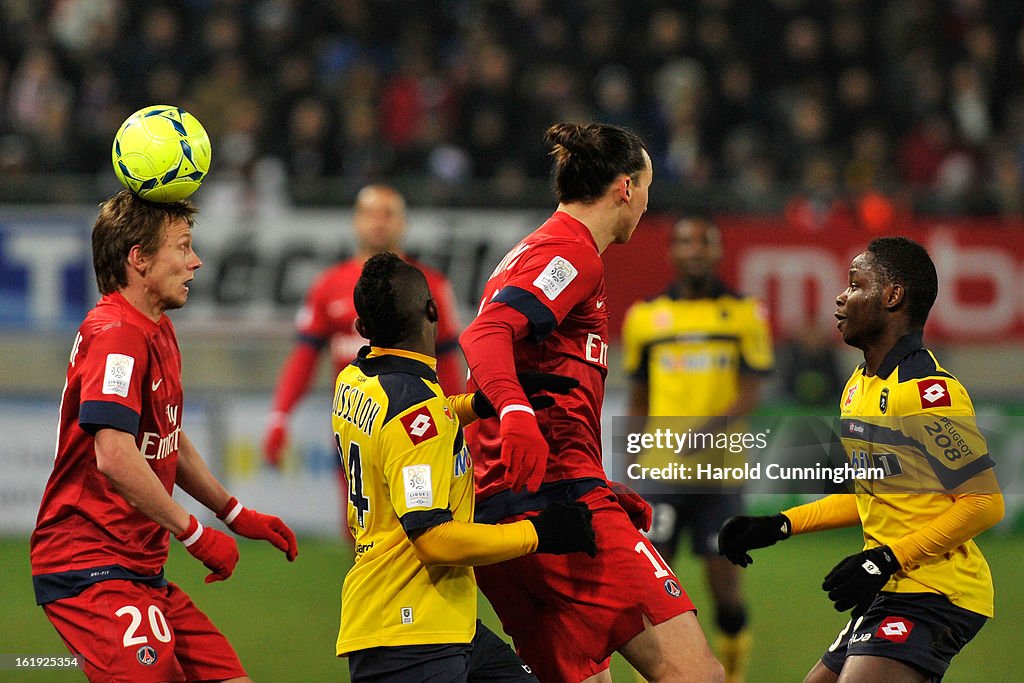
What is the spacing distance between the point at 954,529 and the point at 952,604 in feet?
0.94

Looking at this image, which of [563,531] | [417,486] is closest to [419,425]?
[417,486]

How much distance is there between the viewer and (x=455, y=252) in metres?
11.8

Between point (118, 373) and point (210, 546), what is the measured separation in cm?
64

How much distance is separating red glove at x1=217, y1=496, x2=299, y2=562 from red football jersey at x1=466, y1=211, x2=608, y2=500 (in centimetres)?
74

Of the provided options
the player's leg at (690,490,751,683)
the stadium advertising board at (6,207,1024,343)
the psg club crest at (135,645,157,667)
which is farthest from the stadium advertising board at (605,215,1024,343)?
the psg club crest at (135,645,157,667)

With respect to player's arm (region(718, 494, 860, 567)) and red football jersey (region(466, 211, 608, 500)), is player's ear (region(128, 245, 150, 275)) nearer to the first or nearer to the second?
red football jersey (region(466, 211, 608, 500))

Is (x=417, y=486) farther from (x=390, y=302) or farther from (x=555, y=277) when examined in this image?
(x=555, y=277)

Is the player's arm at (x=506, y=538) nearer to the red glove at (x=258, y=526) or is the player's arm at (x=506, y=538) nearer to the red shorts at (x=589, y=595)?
the red shorts at (x=589, y=595)

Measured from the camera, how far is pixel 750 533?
451cm

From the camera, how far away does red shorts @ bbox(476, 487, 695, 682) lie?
4391 millimetres

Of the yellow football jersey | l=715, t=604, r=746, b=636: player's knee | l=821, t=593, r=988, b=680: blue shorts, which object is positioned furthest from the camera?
the yellow football jersey

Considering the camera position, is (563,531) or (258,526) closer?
(563,531)

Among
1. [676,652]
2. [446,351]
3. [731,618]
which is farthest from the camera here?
[446,351]

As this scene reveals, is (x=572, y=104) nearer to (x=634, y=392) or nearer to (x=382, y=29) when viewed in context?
(x=382, y=29)
